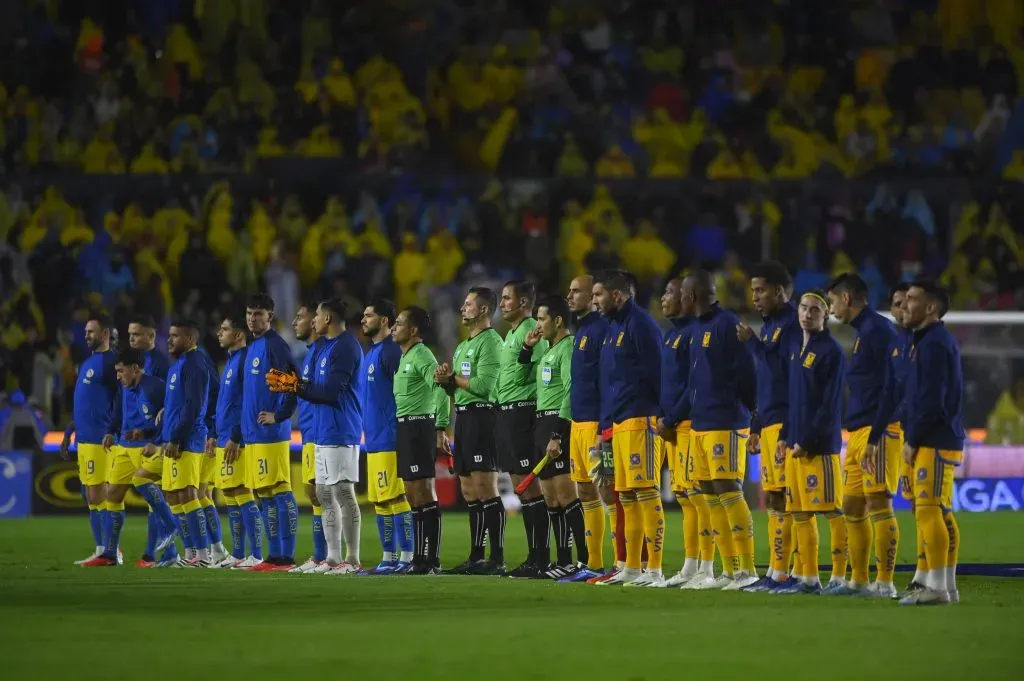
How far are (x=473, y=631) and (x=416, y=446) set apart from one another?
5.22m

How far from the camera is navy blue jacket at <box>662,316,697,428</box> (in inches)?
537

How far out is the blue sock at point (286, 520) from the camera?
639 inches

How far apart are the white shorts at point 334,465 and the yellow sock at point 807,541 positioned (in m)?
4.79

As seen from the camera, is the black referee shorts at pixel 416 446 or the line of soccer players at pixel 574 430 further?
the black referee shorts at pixel 416 446

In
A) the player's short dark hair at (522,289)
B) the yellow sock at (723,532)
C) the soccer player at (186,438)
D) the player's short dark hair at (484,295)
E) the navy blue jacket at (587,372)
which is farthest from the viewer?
the soccer player at (186,438)

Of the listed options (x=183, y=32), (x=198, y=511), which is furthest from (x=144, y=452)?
(x=183, y=32)

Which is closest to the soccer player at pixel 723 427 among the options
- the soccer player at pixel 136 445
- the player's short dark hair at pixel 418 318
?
the player's short dark hair at pixel 418 318

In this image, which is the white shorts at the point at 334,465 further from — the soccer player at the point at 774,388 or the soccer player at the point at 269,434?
the soccer player at the point at 774,388

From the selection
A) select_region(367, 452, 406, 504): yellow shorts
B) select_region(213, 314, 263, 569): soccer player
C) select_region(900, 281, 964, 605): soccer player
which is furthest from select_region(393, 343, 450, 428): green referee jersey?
select_region(900, 281, 964, 605): soccer player

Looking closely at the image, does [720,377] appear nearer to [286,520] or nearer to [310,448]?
[310,448]

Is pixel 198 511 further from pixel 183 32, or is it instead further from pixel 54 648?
pixel 183 32

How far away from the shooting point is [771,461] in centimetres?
1303

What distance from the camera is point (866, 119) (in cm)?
3086

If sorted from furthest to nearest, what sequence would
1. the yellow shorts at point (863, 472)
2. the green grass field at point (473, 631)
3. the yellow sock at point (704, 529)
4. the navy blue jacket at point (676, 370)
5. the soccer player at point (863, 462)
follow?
the navy blue jacket at point (676, 370) → the yellow sock at point (704, 529) → the soccer player at point (863, 462) → the yellow shorts at point (863, 472) → the green grass field at point (473, 631)
